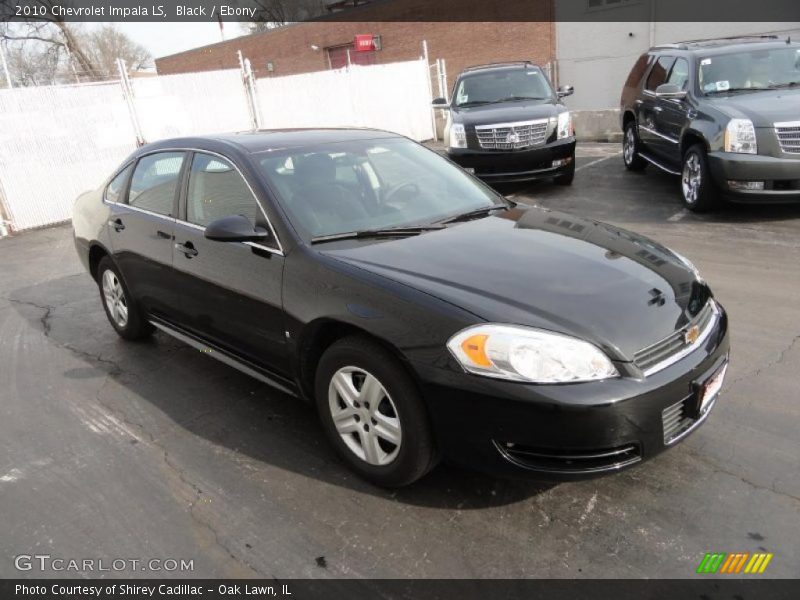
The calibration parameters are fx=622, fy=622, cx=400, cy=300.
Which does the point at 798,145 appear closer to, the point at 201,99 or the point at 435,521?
the point at 435,521

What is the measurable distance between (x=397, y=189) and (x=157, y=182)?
5.95ft

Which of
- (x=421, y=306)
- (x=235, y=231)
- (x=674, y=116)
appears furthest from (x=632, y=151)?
(x=421, y=306)

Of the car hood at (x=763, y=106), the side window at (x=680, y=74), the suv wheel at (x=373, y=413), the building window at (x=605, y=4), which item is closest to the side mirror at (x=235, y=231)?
the suv wheel at (x=373, y=413)

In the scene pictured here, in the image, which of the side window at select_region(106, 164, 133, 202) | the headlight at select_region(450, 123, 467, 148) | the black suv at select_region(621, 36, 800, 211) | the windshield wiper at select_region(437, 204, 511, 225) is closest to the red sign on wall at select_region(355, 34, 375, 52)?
the black suv at select_region(621, 36, 800, 211)

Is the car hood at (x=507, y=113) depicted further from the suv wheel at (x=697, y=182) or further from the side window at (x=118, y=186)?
the side window at (x=118, y=186)

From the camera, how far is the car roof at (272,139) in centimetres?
381

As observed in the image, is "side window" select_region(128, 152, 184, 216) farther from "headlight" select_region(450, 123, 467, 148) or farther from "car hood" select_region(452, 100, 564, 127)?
"car hood" select_region(452, 100, 564, 127)

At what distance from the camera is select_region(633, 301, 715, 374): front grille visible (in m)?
2.48

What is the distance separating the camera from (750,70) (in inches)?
303

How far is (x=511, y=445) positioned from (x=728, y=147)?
5848mm

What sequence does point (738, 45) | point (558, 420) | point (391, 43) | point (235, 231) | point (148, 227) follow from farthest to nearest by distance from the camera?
point (391, 43) < point (738, 45) < point (148, 227) < point (235, 231) < point (558, 420)

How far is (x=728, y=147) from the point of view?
684 cm

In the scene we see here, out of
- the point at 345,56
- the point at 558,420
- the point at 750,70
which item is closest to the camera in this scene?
the point at 558,420

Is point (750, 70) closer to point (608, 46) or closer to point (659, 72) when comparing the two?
point (659, 72)
